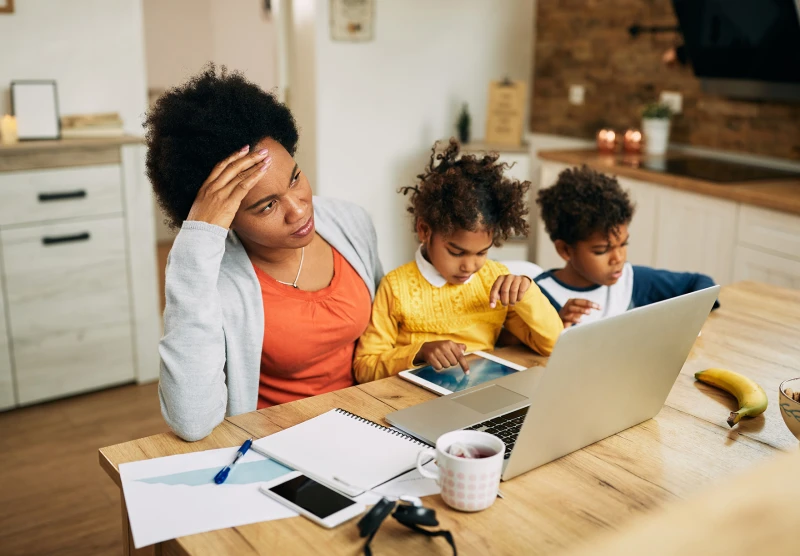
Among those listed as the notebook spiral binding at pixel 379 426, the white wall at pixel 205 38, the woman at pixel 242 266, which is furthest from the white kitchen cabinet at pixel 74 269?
the white wall at pixel 205 38

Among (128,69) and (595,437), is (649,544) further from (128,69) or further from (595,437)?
(128,69)

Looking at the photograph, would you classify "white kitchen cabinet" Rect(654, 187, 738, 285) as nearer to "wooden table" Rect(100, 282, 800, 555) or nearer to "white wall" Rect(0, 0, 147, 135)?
"wooden table" Rect(100, 282, 800, 555)

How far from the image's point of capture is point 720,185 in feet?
10.3

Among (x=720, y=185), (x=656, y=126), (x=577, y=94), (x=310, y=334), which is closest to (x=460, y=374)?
(x=310, y=334)

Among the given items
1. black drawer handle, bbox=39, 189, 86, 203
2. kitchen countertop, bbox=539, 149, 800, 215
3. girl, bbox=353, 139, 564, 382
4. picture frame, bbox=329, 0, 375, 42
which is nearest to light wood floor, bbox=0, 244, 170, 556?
black drawer handle, bbox=39, 189, 86, 203

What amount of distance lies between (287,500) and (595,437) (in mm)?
491

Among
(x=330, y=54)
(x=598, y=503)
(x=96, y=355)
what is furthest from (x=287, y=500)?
(x=330, y=54)

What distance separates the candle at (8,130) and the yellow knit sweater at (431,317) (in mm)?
2006

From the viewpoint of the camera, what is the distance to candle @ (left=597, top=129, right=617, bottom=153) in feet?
13.3

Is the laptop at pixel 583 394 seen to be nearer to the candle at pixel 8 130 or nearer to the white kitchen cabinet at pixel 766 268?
the white kitchen cabinet at pixel 766 268

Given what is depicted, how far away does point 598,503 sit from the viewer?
1.06 metres

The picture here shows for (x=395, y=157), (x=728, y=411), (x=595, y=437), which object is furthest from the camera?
(x=395, y=157)

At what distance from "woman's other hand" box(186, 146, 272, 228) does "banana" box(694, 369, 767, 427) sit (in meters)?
0.91

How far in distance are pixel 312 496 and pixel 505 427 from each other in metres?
0.36
